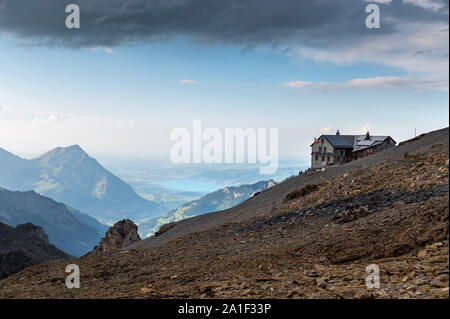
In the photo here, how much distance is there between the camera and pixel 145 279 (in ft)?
50.9

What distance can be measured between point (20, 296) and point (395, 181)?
22952mm

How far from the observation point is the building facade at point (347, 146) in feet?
242

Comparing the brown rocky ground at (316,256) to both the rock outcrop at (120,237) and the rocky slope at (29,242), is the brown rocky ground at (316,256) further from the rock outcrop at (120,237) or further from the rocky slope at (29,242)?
the rocky slope at (29,242)

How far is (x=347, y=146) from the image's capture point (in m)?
76.6

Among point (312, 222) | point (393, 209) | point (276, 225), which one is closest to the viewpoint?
point (393, 209)

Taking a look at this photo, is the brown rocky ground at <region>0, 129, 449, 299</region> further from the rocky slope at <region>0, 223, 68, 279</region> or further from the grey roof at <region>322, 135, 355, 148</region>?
the rocky slope at <region>0, 223, 68, 279</region>

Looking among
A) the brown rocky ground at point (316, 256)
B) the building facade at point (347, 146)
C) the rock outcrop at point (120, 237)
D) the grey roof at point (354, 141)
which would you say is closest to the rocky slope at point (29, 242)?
the rock outcrop at point (120, 237)

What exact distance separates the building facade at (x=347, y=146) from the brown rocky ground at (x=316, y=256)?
159ft

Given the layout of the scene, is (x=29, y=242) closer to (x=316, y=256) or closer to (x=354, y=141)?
(x=354, y=141)

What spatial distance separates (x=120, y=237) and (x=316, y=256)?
55.5m

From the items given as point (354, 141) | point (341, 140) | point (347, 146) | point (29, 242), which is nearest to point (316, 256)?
point (347, 146)
